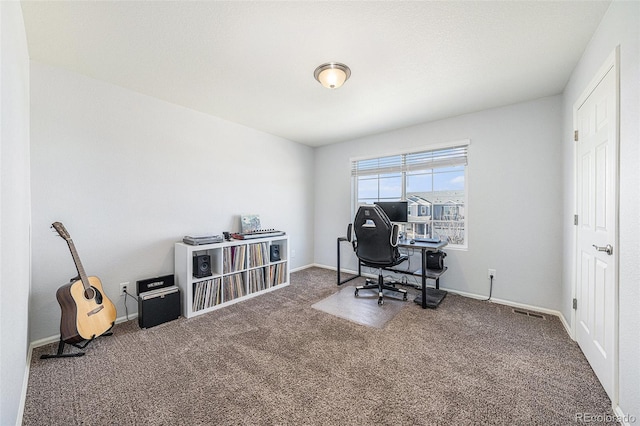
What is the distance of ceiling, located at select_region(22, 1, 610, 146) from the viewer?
5.12 feet

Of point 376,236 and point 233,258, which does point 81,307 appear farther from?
point 376,236

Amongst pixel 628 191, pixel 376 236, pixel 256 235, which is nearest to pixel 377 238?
pixel 376 236

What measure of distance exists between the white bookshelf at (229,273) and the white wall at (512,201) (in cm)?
242

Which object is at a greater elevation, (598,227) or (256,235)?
(598,227)

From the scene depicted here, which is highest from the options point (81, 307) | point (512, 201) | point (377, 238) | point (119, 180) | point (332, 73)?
point (332, 73)

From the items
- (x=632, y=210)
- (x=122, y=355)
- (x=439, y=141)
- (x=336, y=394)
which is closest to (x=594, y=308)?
(x=632, y=210)

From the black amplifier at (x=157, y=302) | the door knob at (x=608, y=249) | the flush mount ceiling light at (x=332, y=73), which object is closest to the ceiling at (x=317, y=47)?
the flush mount ceiling light at (x=332, y=73)

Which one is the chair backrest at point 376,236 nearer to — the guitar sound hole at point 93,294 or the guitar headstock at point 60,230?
the guitar sound hole at point 93,294

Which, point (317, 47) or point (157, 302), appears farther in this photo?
point (157, 302)

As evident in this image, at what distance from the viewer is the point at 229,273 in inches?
120

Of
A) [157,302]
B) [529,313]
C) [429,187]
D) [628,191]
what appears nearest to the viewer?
[628,191]

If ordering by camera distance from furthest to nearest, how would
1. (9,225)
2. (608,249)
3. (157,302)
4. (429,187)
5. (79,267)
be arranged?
(429,187), (157,302), (79,267), (608,249), (9,225)

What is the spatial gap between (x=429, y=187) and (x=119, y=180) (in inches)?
151

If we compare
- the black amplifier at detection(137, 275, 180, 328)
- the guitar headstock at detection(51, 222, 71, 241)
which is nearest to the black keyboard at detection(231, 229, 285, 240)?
the black amplifier at detection(137, 275, 180, 328)
